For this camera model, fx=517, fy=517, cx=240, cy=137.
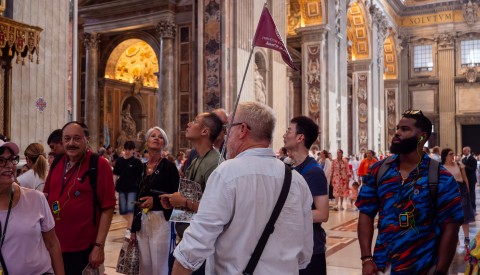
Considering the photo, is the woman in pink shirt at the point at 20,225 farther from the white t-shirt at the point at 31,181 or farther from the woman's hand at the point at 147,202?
the white t-shirt at the point at 31,181

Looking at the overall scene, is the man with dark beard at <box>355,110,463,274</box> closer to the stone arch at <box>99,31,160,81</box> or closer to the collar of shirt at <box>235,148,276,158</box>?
the collar of shirt at <box>235,148,276,158</box>

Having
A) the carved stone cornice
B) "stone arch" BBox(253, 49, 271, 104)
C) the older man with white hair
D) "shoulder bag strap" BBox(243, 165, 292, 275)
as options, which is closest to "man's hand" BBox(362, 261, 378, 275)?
the older man with white hair

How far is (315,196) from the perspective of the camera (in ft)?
10.6

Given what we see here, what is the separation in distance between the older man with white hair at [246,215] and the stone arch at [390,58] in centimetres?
3007

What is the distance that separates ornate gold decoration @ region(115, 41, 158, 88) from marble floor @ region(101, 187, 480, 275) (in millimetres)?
9983

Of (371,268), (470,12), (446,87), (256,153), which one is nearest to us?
(256,153)

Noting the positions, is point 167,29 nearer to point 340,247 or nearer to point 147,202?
point 340,247

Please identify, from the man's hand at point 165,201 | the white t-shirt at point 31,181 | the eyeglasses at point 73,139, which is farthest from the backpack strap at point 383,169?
the white t-shirt at point 31,181

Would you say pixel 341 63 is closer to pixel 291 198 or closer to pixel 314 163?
pixel 314 163

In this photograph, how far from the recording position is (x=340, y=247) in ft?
22.8

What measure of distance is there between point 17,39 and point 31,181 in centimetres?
339

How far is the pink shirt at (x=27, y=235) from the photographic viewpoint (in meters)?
2.39

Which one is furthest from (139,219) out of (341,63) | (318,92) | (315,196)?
(341,63)

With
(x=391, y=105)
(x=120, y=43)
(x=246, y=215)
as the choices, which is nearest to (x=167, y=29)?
(x=120, y=43)
